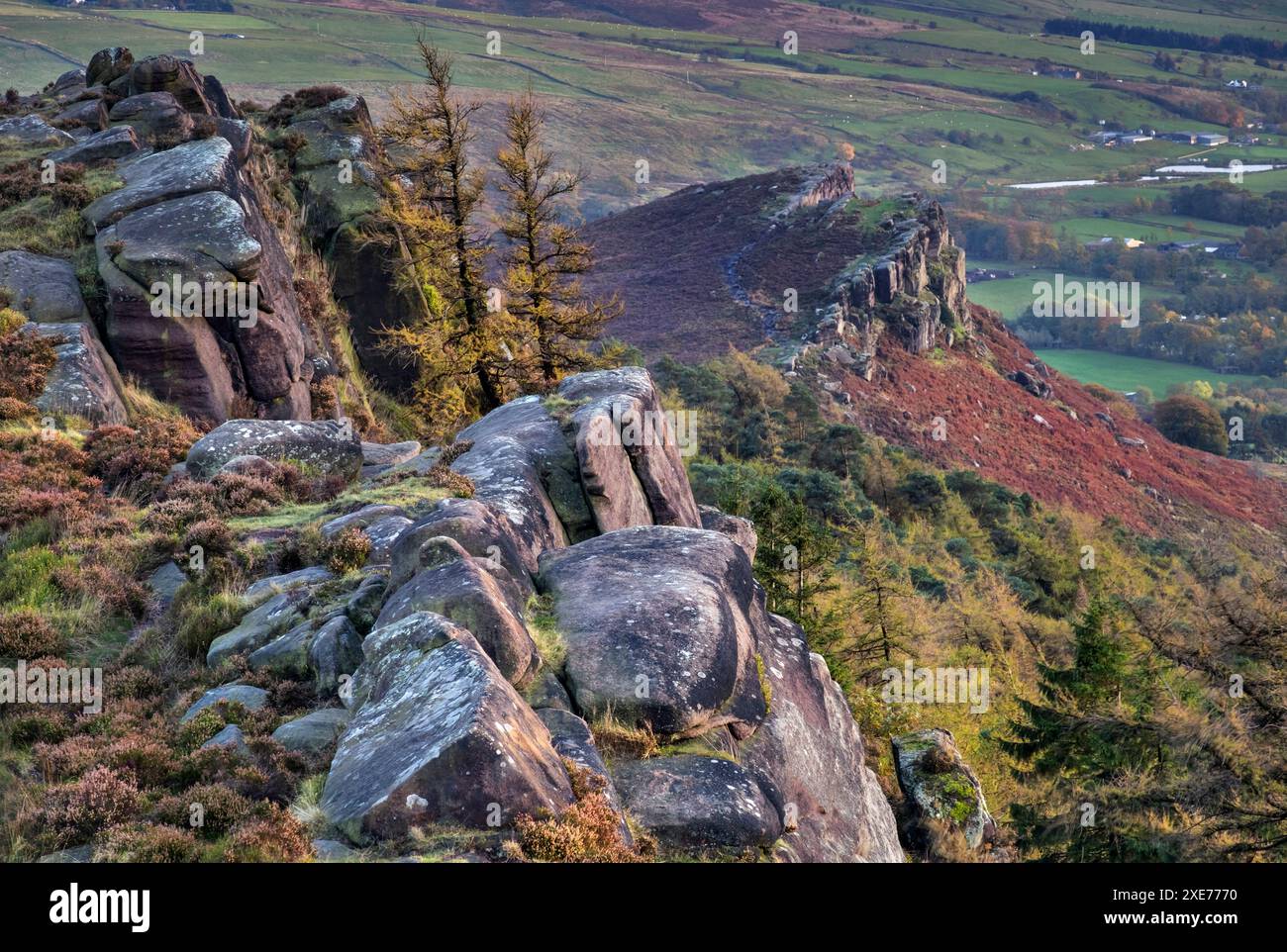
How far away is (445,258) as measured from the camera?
117 feet

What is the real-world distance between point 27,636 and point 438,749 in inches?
300

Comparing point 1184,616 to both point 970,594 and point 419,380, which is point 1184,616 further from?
point 419,380

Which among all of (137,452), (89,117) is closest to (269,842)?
(137,452)

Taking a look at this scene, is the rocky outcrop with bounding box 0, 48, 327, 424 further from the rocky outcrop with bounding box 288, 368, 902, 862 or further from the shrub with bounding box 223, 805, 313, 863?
the shrub with bounding box 223, 805, 313, 863

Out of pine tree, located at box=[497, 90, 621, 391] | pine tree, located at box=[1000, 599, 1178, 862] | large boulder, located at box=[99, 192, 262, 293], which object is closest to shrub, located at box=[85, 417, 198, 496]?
large boulder, located at box=[99, 192, 262, 293]

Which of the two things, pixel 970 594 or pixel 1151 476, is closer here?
pixel 970 594

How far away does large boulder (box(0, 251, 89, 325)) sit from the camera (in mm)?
24141

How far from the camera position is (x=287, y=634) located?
44.9 feet

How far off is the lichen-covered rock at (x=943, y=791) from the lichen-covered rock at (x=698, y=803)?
11.0m

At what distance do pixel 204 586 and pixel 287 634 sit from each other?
270 cm

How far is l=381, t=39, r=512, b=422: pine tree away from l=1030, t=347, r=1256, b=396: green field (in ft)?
474

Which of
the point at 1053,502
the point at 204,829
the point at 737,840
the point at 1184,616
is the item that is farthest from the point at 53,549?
the point at 1053,502
